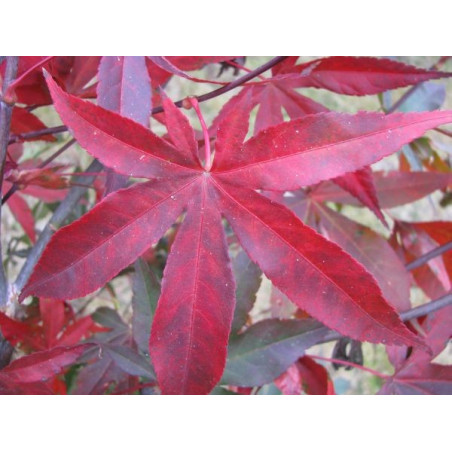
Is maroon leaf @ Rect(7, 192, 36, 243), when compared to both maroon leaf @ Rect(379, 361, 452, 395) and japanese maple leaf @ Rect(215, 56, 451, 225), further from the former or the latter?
maroon leaf @ Rect(379, 361, 452, 395)

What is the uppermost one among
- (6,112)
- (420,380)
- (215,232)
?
(6,112)

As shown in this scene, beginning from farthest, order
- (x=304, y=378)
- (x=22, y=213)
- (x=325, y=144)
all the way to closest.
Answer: (x=22, y=213)
(x=304, y=378)
(x=325, y=144)

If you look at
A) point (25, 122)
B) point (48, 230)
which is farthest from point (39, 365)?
point (25, 122)

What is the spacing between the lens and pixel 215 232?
410mm

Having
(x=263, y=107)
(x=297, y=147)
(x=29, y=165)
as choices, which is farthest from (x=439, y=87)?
(x=29, y=165)

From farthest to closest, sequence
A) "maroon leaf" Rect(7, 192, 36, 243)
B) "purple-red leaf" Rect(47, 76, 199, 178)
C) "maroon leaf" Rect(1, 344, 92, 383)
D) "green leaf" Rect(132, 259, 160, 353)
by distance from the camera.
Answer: "maroon leaf" Rect(7, 192, 36, 243), "green leaf" Rect(132, 259, 160, 353), "maroon leaf" Rect(1, 344, 92, 383), "purple-red leaf" Rect(47, 76, 199, 178)

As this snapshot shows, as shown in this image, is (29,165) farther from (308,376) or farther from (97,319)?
(308,376)

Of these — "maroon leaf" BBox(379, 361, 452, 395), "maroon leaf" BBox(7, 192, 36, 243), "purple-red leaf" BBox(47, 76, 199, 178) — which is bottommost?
"maroon leaf" BBox(379, 361, 452, 395)

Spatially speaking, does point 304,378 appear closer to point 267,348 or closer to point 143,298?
point 267,348

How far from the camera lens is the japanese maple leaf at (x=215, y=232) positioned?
371 mm

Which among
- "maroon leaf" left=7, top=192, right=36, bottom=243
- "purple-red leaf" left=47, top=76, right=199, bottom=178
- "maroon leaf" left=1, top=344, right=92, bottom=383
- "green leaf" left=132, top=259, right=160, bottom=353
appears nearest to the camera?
"purple-red leaf" left=47, top=76, right=199, bottom=178

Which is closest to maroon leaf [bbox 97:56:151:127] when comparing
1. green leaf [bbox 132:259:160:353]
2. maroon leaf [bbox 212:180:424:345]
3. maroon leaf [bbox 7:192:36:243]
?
maroon leaf [bbox 212:180:424:345]

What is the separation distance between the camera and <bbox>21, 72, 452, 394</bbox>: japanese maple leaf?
1.22 feet

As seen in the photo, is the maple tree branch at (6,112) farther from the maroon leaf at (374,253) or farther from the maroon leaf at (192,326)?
the maroon leaf at (374,253)
